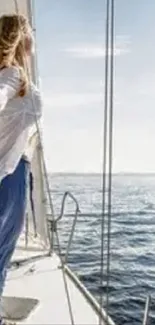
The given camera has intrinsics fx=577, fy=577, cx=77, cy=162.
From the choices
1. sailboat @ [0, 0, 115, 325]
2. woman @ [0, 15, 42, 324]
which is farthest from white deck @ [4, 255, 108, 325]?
woman @ [0, 15, 42, 324]

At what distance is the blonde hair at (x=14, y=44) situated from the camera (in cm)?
161

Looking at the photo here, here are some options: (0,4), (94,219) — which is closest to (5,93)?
(0,4)

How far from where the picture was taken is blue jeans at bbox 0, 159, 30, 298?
173 cm

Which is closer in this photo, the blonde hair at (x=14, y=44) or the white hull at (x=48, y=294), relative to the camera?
the blonde hair at (x=14, y=44)

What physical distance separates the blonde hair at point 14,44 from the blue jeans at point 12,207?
0.27 metres

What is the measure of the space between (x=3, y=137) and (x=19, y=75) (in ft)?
0.60

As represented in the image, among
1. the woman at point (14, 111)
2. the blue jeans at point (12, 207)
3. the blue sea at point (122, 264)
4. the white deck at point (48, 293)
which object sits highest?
the woman at point (14, 111)

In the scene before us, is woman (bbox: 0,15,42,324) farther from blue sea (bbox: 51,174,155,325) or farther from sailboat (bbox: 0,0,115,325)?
blue sea (bbox: 51,174,155,325)

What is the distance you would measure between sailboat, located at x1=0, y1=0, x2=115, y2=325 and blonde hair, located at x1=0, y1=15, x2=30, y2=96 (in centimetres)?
34


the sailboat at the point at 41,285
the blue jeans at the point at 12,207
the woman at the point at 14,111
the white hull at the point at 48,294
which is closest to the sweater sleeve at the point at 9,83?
the woman at the point at 14,111

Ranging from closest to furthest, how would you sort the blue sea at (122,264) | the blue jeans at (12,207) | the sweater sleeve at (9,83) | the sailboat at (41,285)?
the sweater sleeve at (9,83) < the blue jeans at (12,207) < the sailboat at (41,285) < the blue sea at (122,264)

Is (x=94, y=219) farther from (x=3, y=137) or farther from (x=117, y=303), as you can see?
(x=3, y=137)

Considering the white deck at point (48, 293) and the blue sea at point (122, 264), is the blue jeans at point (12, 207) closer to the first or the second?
the white deck at point (48, 293)

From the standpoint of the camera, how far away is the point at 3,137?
1.64 metres
